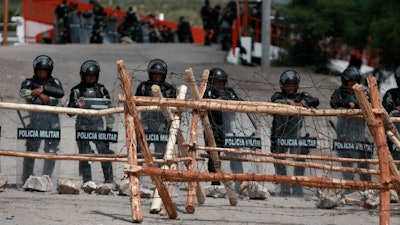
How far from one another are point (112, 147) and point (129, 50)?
23004mm

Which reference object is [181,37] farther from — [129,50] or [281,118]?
[281,118]

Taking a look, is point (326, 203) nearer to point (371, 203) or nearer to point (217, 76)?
point (371, 203)

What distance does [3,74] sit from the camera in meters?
24.2

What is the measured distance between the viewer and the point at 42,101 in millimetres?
12898

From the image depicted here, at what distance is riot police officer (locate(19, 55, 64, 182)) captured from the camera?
12.6 metres

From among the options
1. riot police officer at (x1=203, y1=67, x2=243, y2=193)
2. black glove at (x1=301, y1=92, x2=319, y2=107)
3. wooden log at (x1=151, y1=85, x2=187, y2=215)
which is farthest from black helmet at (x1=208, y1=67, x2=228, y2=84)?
wooden log at (x1=151, y1=85, x2=187, y2=215)

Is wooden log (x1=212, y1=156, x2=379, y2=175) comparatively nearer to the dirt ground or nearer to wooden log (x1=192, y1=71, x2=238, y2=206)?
wooden log (x1=192, y1=71, x2=238, y2=206)

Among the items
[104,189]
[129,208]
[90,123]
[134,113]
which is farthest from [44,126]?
[134,113]

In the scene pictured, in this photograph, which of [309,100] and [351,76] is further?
[351,76]

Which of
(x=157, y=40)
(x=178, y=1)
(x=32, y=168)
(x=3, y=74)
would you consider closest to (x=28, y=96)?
(x=32, y=168)

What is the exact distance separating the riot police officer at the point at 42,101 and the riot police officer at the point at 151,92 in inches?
39.8

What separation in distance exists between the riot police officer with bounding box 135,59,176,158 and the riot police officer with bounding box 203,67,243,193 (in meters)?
0.49

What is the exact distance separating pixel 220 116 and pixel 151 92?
92cm

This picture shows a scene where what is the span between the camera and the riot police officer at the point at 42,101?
12648mm
